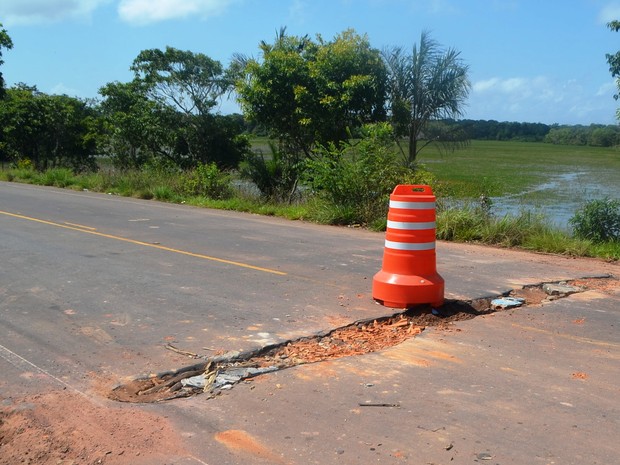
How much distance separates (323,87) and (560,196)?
1035 cm

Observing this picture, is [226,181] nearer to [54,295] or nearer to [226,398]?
[54,295]

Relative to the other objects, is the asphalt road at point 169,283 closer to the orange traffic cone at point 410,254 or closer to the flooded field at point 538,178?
the orange traffic cone at point 410,254

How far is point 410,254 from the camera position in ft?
22.5

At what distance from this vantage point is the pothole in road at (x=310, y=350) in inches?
188

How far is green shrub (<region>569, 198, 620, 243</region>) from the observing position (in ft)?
38.6

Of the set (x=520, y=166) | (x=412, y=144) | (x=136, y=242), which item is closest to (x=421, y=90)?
(x=412, y=144)

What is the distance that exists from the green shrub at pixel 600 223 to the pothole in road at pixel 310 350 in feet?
14.2

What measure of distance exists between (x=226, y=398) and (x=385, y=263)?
297 cm

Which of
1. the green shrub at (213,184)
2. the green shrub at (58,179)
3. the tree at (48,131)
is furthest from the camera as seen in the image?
the tree at (48,131)

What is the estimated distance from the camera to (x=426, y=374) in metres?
5.05

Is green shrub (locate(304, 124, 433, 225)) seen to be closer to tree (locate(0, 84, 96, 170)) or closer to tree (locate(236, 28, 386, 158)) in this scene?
tree (locate(236, 28, 386, 158))

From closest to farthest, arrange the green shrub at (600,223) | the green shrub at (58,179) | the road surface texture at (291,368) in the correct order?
the road surface texture at (291,368) < the green shrub at (600,223) < the green shrub at (58,179)

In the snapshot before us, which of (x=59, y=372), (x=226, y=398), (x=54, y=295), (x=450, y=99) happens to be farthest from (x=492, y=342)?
(x=450, y=99)

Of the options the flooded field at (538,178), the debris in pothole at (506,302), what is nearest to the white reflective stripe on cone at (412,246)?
the debris in pothole at (506,302)
